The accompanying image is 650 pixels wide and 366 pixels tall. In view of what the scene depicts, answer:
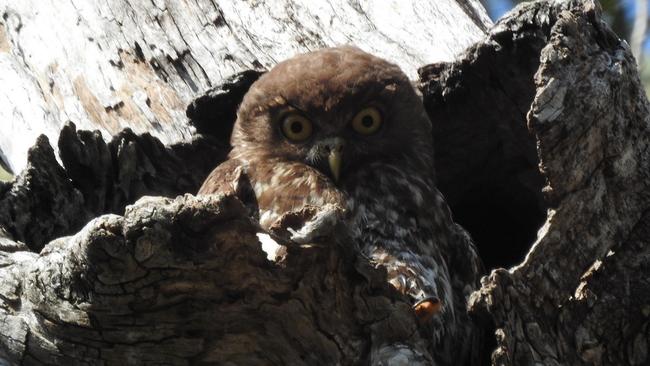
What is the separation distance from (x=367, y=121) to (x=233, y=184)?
2.30ft

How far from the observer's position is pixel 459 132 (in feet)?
15.2

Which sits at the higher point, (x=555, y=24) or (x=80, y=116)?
(x=80, y=116)

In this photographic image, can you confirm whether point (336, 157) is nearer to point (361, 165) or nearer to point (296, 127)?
point (361, 165)

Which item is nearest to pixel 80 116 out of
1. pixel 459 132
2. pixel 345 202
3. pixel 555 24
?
pixel 345 202

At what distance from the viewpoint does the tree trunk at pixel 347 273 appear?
2.74 m

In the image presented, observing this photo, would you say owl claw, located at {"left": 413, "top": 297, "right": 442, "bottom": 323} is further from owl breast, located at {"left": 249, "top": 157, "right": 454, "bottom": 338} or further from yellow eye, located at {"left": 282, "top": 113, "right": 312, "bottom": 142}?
yellow eye, located at {"left": 282, "top": 113, "right": 312, "bottom": 142}

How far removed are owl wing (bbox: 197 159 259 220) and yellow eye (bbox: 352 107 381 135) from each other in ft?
1.78

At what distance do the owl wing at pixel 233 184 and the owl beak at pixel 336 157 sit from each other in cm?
36

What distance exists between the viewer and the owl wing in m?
4.02

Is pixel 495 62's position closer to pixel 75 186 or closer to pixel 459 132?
pixel 459 132

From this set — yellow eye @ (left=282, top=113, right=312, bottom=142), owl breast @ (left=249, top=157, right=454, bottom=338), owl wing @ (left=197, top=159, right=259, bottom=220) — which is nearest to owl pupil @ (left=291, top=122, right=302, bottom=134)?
yellow eye @ (left=282, top=113, right=312, bottom=142)

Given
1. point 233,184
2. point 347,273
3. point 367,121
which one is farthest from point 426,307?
point 367,121

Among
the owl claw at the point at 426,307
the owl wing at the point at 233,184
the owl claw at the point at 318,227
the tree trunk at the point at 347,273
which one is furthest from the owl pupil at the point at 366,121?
the owl claw at the point at 318,227

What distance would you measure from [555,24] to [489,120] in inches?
47.7
